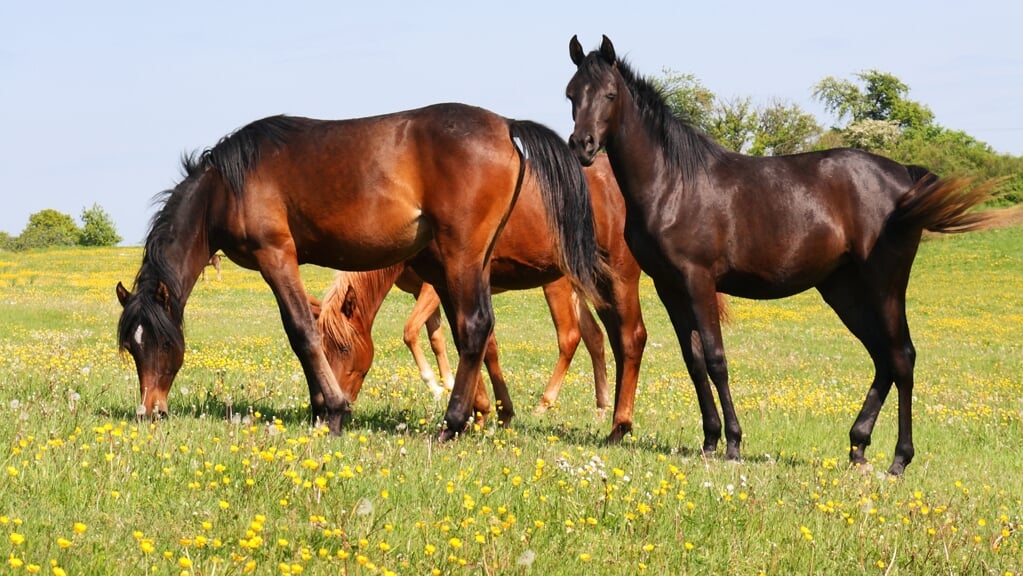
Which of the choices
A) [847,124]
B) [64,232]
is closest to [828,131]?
[847,124]

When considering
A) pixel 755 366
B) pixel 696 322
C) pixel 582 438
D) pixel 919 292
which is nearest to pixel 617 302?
pixel 582 438

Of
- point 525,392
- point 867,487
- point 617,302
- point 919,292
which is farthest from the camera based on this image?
point 919,292

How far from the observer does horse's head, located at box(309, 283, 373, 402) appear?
10.6 meters

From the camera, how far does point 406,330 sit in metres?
12.7

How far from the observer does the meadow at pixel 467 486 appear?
4.60m

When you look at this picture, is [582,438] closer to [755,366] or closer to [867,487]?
[867,487]

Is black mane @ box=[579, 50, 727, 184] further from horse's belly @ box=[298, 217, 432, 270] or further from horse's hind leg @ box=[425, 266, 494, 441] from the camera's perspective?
horse's belly @ box=[298, 217, 432, 270]

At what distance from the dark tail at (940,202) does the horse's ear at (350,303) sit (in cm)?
512

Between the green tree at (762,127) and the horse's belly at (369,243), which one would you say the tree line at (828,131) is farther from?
the horse's belly at (369,243)

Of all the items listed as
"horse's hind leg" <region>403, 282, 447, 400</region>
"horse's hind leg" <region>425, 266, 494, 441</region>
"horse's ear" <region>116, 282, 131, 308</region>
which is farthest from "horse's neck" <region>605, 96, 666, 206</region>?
"horse's hind leg" <region>403, 282, 447, 400</region>

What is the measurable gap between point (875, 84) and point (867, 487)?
101590 millimetres

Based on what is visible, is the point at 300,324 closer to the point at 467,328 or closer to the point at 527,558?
the point at 467,328

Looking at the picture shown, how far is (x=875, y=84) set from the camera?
101750 mm

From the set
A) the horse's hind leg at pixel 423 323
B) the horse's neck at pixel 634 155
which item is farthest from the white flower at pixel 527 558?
the horse's hind leg at pixel 423 323
